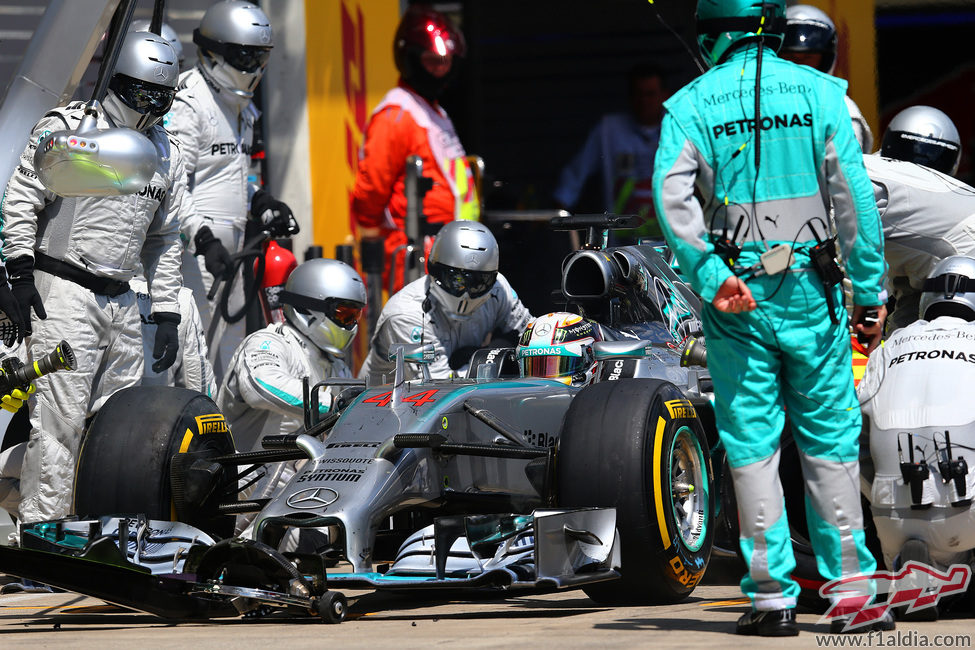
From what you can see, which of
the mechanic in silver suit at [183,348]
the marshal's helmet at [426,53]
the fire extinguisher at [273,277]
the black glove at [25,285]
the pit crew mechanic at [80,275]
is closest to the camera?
the black glove at [25,285]

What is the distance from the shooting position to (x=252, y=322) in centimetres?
966

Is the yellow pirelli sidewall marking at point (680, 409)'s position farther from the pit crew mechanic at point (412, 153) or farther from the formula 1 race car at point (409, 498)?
the pit crew mechanic at point (412, 153)

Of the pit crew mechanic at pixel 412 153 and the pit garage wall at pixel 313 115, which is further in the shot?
the pit garage wall at pixel 313 115

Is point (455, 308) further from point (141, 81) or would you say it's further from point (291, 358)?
point (141, 81)

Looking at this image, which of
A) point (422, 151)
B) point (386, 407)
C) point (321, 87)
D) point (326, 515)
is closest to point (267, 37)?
point (422, 151)

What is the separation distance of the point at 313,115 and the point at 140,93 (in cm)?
440

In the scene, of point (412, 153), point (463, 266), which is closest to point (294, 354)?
point (463, 266)

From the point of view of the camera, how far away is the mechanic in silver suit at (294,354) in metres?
7.71

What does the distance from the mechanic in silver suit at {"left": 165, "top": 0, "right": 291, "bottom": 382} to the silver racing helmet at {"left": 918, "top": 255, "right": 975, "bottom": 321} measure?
440 cm

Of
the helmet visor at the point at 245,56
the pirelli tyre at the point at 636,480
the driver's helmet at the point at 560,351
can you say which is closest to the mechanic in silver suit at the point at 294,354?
the driver's helmet at the point at 560,351

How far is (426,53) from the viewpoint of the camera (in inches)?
422

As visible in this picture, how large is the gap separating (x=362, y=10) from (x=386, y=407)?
6.94 m

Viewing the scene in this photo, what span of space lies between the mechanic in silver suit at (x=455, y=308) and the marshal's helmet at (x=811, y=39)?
1.90 metres

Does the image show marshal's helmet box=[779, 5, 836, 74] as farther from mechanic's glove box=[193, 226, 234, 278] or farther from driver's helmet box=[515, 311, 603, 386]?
mechanic's glove box=[193, 226, 234, 278]
